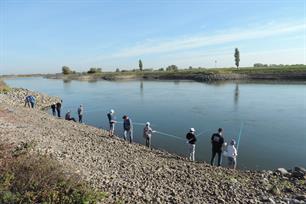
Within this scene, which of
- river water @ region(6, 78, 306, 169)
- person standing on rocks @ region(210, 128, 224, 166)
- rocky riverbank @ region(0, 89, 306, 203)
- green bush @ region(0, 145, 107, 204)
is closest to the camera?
green bush @ region(0, 145, 107, 204)

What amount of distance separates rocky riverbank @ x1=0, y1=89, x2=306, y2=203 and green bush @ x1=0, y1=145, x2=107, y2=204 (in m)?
1.15

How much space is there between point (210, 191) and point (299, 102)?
1579 inches

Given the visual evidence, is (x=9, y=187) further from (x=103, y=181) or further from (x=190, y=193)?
(x=190, y=193)

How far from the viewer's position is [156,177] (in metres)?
13.0

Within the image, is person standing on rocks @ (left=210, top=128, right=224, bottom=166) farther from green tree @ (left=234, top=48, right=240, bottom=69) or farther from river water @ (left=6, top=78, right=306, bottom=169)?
green tree @ (left=234, top=48, right=240, bottom=69)

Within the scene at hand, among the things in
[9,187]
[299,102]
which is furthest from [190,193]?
[299,102]

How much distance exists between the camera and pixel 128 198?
10680mm

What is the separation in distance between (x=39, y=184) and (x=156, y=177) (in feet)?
16.4

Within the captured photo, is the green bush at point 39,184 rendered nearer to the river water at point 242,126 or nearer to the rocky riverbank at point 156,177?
the rocky riverbank at point 156,177

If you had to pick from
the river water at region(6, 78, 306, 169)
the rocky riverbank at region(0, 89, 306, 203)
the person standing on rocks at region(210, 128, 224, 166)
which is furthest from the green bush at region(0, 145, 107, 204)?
the river water at region(6, 78, 306, 169)

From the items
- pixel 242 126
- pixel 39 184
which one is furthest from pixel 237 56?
pixel 39 184

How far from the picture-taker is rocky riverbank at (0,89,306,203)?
11352 millimetres

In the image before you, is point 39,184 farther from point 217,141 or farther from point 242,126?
point 242,126

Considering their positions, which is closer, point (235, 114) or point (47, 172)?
point (47, 172)
